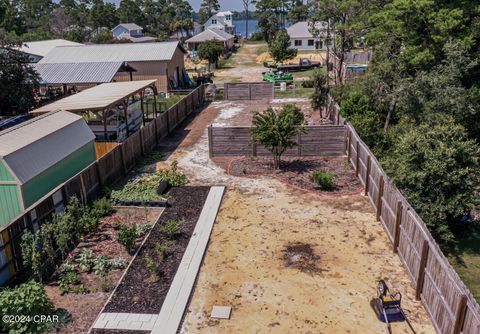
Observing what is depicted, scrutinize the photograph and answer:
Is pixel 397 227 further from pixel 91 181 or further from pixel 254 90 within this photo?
pixel 254 90

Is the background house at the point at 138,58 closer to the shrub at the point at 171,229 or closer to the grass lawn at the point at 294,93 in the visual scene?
the grass lawn at the point at 294,93

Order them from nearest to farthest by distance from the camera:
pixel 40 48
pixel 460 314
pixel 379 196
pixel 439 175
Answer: pixel 460 314
pixel 439 175
pixel 379 196
pixel 40 48

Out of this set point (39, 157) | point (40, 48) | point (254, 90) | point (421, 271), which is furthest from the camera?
point (40, 48)

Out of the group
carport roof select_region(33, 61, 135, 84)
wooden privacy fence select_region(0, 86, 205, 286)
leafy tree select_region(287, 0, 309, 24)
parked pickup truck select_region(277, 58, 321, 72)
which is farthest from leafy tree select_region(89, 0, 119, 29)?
wooden privacy fence select_region(0, 86, 205, 286)

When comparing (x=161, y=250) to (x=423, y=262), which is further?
(x=161, y=250)

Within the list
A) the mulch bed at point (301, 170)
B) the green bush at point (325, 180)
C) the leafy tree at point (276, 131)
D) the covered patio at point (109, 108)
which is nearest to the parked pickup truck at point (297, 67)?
the covered patio at point (109, 108)

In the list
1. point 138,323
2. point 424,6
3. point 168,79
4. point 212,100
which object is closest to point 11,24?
point 168,79

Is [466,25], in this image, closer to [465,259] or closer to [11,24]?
[465,259]

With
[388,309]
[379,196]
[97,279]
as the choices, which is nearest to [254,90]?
[379,196]
